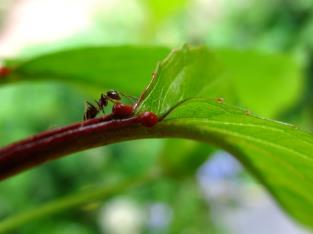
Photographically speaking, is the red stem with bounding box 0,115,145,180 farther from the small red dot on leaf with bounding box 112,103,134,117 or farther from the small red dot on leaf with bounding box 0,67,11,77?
the small red dot on leaf with bounding box 0,67,11,77

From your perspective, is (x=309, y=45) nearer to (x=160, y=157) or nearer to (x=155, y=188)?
(x=155, y=188)

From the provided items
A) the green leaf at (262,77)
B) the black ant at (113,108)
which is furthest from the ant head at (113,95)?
the green leaf at (262,77)

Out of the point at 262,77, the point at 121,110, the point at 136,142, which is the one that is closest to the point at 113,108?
the point at 121,110

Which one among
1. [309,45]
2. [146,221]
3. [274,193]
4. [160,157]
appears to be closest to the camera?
[274,193]

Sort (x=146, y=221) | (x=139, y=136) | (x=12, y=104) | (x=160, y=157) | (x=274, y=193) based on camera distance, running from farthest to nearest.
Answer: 1. (x=146, y=221)
2. (x=12, y=104)
3. (x=160, y=157)
4. (x=274, y=193)
5. (x=139, y=136)

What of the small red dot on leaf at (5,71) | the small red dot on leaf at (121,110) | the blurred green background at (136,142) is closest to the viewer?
the small red dot on leaf at (121,110)

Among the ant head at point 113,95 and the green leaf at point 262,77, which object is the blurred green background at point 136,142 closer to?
the green leaf at point 262,77

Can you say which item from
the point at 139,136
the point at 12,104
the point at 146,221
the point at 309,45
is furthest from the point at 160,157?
the point at 309,45
